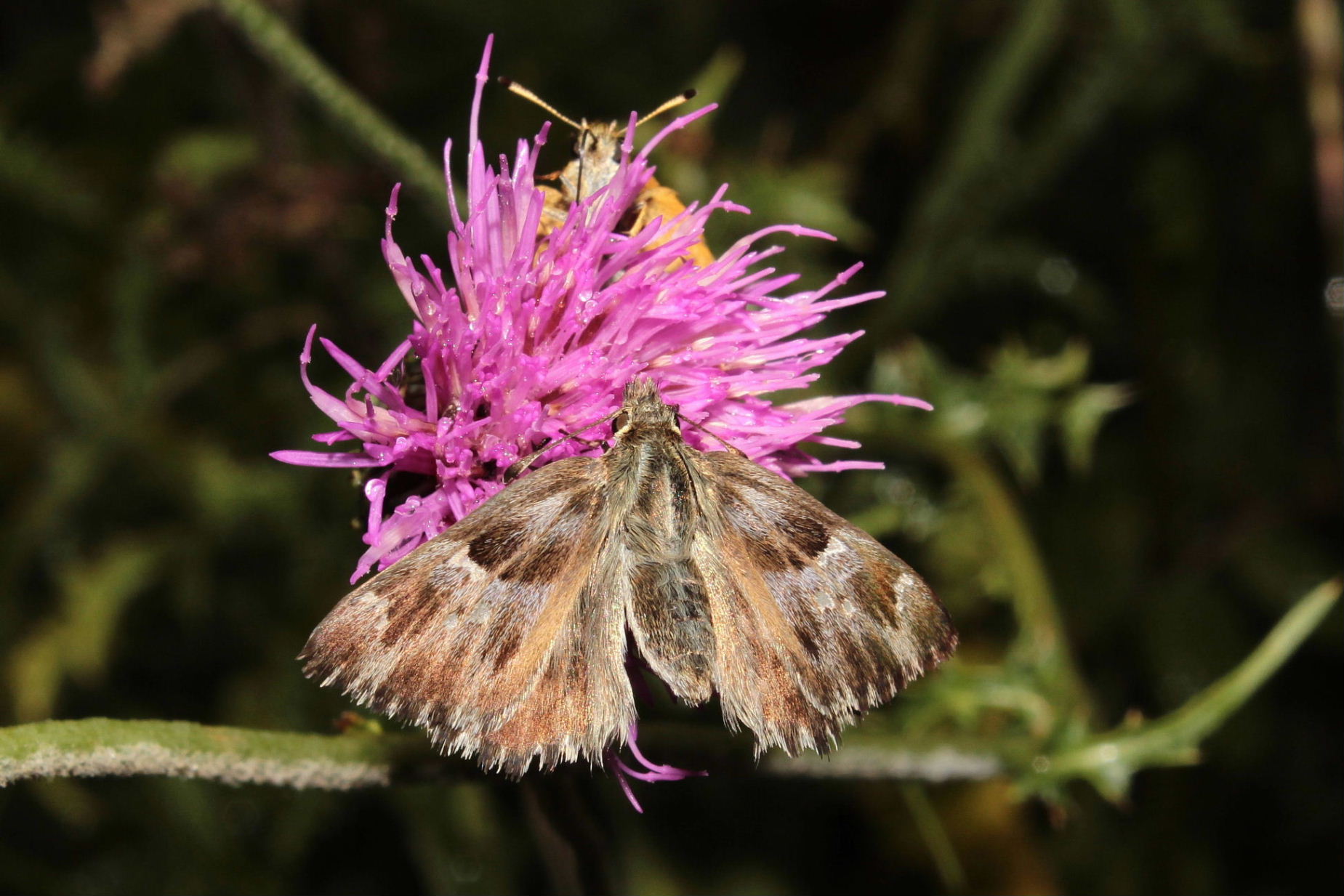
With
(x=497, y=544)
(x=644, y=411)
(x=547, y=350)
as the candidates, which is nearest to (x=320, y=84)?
(x=547, y=350)

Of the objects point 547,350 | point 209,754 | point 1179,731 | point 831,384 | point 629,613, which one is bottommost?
point 209,754

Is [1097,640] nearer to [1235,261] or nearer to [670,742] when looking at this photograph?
[1235,261]

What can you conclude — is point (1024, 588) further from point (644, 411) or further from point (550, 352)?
point (550, 352)

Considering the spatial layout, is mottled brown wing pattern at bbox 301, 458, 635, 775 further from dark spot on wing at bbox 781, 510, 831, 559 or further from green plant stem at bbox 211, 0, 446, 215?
green plant stem at bbox 211, 0, 446, 215

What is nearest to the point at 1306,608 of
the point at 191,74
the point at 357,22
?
the point at 357,22

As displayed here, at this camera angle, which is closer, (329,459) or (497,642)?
(497,642)

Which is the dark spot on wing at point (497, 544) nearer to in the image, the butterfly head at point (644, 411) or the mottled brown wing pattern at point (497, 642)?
the mottled brown wing pattern at point (497, 642)

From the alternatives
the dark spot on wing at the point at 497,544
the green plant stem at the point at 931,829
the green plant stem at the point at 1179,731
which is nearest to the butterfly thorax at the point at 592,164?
the dark spot on wing at the point at 497,544
